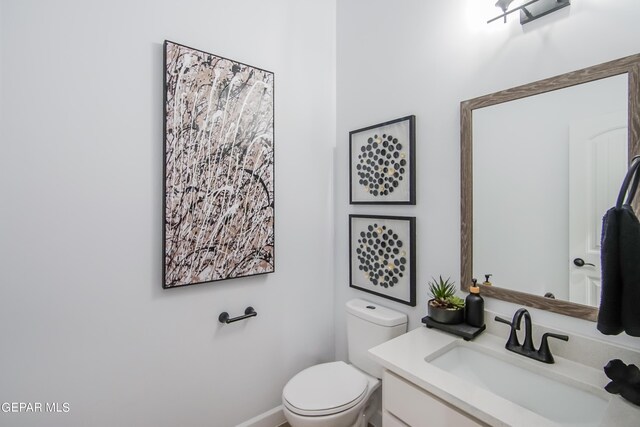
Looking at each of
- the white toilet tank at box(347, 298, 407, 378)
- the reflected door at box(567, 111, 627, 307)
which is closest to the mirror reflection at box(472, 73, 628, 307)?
the reflected door at box(567, 111, 627, 307)

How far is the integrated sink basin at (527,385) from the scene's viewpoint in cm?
96

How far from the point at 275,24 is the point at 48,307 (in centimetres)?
182

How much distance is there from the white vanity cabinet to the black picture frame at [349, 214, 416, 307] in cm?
56

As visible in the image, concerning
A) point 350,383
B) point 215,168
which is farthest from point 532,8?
point 350,383

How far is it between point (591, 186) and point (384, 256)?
961 millimetres

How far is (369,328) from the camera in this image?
1.69 m

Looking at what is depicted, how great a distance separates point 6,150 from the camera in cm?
115

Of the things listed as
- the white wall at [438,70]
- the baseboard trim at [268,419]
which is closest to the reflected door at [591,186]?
the white wall at [438,70]

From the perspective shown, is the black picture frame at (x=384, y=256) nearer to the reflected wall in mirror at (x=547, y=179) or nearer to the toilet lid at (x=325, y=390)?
the reflected wall in mirror at (x=547, y=179)

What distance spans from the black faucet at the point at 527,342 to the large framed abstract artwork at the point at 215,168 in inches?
47.3

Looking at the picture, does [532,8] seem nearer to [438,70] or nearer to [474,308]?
[438,70]

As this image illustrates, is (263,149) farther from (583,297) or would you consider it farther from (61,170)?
(583,297)

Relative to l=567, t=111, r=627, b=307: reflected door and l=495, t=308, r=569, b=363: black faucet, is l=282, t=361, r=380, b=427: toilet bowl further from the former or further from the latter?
l=567, t=111, r=627, b=307: reflected door

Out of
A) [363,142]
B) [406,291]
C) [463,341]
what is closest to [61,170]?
[363,142]
